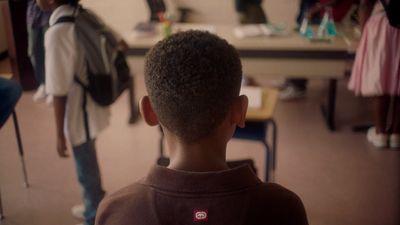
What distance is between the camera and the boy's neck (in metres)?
0.85

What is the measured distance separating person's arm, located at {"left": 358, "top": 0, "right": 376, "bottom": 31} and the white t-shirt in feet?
5.75

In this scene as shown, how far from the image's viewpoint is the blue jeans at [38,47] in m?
1.90

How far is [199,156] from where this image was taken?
853 millimetres

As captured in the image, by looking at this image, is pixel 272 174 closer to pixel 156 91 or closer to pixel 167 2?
pixel 156 91

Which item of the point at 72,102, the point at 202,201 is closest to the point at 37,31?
the point at 72,102

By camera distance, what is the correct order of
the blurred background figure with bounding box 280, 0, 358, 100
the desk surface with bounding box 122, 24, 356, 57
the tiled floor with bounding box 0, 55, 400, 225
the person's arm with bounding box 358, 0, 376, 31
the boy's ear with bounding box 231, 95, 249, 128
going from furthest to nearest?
the blurred background figure with bounding box 280, 0, 358, 100
the desk surface with bounding box 122, 24, 356, 57
the person's arm with bounding box 358, 0, 376, 31
the tiled floor with bounding box 0, 55, 400, 225
the boy's ear with bounding box 231, 95, 249, 128

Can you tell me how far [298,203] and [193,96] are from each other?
26 centimetres

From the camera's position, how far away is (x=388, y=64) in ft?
9.71

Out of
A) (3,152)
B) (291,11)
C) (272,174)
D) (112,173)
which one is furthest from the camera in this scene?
(291,11)

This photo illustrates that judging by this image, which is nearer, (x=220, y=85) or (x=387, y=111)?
(x=220, y=85)

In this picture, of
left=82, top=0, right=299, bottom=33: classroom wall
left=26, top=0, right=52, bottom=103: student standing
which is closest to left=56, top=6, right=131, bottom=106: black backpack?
left=26, top=0, right=52, bottom=103: student standing

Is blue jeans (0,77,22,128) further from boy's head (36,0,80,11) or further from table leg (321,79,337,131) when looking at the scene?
table leg (321,79,337,131)

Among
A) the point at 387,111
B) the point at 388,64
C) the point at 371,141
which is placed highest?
the point at 388,64

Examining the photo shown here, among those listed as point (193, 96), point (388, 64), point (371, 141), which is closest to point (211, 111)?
point (193, 96)
